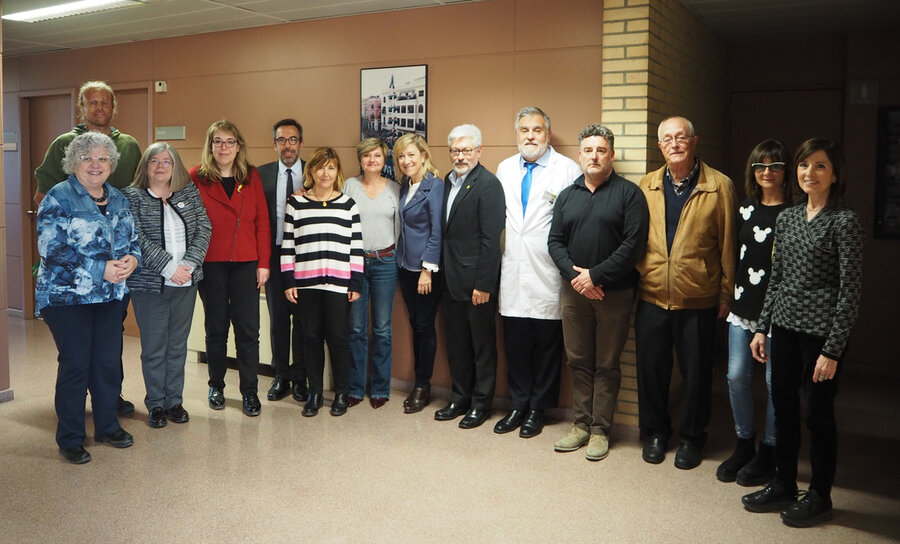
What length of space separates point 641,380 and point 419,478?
1.35 meters

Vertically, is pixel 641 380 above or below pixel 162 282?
below

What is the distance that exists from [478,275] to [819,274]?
1943 mm

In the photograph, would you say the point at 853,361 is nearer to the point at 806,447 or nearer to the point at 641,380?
the point at 806,447

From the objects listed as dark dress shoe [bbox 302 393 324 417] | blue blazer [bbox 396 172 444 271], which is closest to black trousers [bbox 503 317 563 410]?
blue blazer [bbox 396 172 444 271]

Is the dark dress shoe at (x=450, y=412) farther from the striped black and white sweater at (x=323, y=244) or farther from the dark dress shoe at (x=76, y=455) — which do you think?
the dark dress shoe at (x=76, y=455)

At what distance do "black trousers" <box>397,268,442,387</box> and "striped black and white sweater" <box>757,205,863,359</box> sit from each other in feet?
7.30

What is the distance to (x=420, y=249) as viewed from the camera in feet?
16.3

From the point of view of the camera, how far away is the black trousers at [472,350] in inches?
187

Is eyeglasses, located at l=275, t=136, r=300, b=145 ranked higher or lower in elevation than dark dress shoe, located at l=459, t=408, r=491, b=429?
higher

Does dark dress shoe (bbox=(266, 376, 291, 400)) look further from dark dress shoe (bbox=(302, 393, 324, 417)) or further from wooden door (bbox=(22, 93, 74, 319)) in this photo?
wooden door (bbox=(22, 93, 74, 319))

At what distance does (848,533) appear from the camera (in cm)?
335

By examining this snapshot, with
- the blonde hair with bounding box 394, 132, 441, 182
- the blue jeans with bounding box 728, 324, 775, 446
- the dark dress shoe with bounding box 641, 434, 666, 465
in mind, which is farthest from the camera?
the blonde hair with bounding box 394, 132, 441, 182

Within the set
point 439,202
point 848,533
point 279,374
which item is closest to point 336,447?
point 279,374

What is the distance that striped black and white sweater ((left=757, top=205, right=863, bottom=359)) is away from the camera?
3.19 metres
